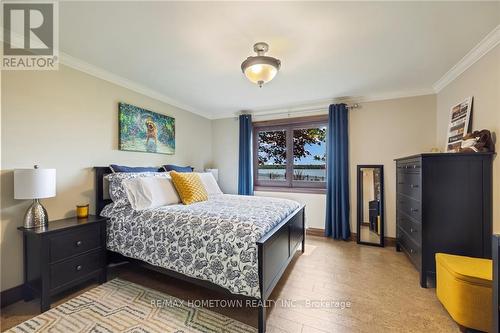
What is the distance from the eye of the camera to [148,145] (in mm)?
3291

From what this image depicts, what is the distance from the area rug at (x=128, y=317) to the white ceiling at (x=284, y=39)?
96.0 inches

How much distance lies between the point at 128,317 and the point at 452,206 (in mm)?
3167

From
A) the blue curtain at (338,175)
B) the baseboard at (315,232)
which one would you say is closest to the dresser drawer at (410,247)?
the blue curtain at (338,175)

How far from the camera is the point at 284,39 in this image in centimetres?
199

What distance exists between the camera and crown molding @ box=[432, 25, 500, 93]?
194 centimetres

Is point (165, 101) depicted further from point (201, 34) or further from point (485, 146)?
point (485, 146)

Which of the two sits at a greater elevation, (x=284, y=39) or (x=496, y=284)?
(x=284, y=39)

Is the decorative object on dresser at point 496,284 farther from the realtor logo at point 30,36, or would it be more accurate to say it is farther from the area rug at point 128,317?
the realtor logo at point 30,36

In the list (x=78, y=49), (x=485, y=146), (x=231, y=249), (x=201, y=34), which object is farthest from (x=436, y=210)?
(x=78, y=49)

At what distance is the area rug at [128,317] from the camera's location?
1.63 m

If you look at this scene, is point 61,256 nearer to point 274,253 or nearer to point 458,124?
point 274,253

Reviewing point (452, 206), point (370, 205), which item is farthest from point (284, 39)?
point (370, 205)

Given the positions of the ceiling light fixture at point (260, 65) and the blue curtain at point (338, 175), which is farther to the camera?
the blue curtain at point (338, 175)

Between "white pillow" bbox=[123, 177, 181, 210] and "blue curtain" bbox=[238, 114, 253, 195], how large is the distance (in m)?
1.89
